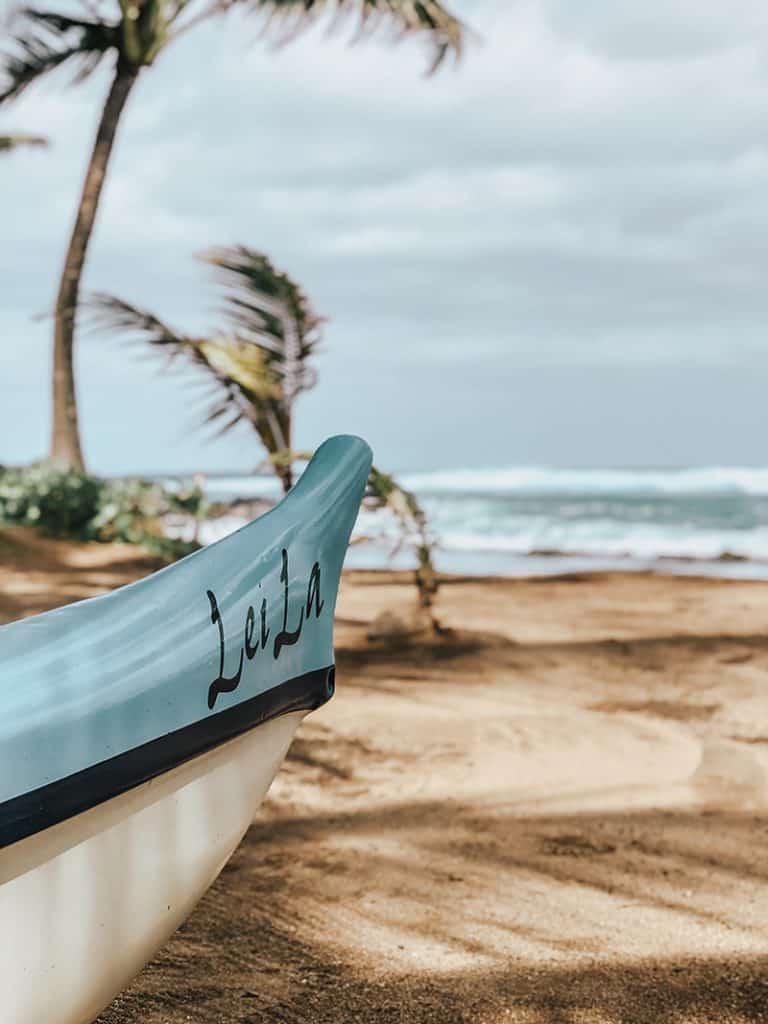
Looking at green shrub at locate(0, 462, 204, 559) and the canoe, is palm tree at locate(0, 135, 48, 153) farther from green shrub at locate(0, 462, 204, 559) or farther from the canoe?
the canoe

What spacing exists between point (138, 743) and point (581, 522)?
86.6ft

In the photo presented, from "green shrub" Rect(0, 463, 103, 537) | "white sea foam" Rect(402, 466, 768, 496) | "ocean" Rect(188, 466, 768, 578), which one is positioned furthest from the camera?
"white sea foam" Rect(402, 466, 768, 496)

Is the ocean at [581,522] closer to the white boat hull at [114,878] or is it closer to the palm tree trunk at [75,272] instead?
the palm tree trunk at [75,272]

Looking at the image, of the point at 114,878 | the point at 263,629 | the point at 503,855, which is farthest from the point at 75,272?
the point at 114,878

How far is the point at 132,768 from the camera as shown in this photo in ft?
4.63

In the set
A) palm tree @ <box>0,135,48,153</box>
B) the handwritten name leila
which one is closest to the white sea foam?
palm tree @ <box>0,135,48,153</box>

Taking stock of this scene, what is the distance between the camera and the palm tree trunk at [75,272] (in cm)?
1173

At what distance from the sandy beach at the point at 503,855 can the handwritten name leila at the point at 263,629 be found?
0.80 metres

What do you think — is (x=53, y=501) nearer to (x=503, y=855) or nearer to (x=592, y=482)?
(x=503, y=855)

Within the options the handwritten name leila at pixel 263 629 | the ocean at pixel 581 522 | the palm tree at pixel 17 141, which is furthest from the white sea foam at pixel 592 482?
the handwritten name leila at pixel 263 629

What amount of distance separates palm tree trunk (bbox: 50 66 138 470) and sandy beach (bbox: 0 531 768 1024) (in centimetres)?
709

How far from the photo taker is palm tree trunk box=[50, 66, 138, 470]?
1173 centimetres

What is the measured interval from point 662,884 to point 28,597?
5427 mm

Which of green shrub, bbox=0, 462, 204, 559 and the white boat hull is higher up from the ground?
the white boat hull
